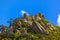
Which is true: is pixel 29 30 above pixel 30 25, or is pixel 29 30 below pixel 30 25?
below

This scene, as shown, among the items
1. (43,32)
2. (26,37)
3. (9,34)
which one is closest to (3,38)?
(9,34)

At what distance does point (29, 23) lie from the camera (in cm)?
10594

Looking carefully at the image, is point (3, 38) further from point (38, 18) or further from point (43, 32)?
point (38, 18)

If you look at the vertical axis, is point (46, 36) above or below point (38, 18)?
below

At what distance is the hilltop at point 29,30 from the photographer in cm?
9388

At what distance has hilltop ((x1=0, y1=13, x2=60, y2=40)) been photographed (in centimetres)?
9388

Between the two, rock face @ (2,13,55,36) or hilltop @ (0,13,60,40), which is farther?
rock face @ (2,13,55,36)

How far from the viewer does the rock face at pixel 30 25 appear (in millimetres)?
98000

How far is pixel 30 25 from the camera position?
104 meters

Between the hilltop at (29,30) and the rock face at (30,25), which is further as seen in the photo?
the rock face at (30,25)

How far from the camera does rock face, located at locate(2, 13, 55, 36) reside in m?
98.0

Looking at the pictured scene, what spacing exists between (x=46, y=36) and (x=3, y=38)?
15882 millimetres

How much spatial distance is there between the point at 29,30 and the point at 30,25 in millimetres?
3087

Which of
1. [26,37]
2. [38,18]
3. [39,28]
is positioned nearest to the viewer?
[26,37]
